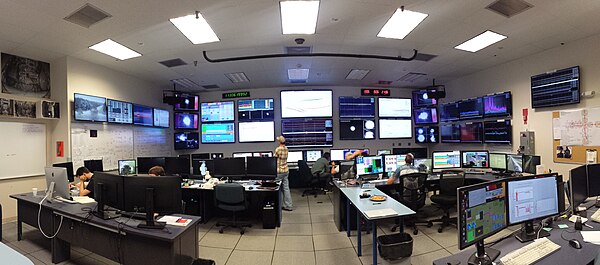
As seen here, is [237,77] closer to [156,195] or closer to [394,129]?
[156,195]

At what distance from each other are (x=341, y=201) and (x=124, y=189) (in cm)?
292

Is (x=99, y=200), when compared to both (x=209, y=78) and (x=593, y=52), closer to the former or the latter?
(x=209, y=78)

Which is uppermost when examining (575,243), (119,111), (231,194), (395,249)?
(119,111)

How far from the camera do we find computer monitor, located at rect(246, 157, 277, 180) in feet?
15.9

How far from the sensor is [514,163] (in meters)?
4.75

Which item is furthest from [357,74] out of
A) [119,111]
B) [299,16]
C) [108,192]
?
[119,111]

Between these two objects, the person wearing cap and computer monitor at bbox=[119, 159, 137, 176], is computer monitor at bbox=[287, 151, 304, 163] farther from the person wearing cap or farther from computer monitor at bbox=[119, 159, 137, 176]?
computer monitor at bbox=[119, 159, 137, 176]

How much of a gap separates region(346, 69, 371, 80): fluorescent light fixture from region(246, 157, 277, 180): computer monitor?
2.92m

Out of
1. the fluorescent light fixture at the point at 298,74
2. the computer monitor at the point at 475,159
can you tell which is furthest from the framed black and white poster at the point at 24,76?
the computer monitor at the point at 475,159

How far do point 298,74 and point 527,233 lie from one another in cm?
513

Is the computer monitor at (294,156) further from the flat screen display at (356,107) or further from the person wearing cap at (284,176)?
the person wearing cap at (284,176)

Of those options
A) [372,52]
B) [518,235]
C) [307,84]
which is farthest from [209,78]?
[518,235]

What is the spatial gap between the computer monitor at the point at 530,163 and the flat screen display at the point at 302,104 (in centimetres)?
443

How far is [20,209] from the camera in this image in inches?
149
